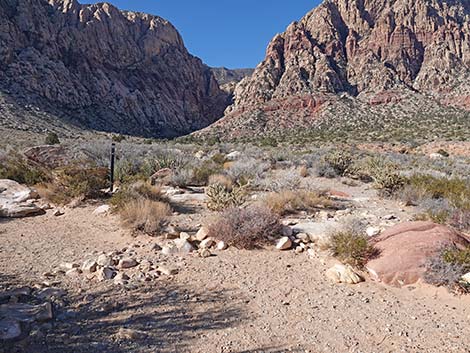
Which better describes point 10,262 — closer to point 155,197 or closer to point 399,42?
point 155,197

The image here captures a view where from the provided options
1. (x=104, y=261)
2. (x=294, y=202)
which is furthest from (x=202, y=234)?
(x=294, y=202)

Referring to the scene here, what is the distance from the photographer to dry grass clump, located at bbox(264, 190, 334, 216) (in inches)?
317

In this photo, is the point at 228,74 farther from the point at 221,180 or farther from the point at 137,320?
the point at 137,320

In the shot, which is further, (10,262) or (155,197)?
(155,197)

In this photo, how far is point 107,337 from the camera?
3.37 meters

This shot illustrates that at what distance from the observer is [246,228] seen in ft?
19.6

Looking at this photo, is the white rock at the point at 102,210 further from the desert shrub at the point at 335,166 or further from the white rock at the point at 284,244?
the desert shrub at the point at 335,166

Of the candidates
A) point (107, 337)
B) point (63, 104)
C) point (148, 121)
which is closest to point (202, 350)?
point (107, 337)

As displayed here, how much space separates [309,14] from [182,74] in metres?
36.9

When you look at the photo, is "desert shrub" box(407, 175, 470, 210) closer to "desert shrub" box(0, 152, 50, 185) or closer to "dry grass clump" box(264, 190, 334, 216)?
"dry grass clump" box(264, 190, 334, 216)

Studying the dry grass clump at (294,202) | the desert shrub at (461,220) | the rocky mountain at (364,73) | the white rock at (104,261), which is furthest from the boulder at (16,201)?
the rocky mountain at (364,73)

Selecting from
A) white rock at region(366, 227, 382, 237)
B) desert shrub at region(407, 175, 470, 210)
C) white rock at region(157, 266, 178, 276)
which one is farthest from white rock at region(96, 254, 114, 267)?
desert shrub at region(407, 175, 470, 210)

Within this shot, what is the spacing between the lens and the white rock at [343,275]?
466 centimetres

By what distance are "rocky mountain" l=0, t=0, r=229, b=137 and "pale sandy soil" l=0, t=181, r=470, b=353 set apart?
45.0m
